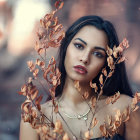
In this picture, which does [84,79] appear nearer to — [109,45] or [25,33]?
[109,45]

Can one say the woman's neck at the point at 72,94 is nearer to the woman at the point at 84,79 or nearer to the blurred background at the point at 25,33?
the woman at the point at 84,79

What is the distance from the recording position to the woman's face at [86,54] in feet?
4.00

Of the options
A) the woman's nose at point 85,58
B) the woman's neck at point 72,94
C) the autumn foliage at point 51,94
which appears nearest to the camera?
the autumn foliage at point 51,94

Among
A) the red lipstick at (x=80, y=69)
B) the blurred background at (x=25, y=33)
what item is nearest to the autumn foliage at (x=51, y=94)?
the red lipstick at (x=80, y=69)

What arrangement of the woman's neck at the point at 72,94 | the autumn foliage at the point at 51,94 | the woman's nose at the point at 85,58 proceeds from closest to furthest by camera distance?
the autumn foliage at the point at 51,94 → the woman's nose at the point at 85,58 → the woman's neck at the point at 72,94

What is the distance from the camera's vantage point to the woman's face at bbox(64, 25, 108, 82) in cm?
122

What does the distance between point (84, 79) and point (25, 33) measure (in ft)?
1.23

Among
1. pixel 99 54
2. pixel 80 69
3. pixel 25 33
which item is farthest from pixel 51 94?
pixel 25 33

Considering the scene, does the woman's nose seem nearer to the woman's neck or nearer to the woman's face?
the woman's face

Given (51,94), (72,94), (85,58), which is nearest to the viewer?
(51,94)

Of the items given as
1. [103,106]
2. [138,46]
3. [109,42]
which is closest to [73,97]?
[103,106]

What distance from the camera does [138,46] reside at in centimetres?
141

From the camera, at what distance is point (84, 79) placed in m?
1.25

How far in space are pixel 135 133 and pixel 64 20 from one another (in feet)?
2.12
